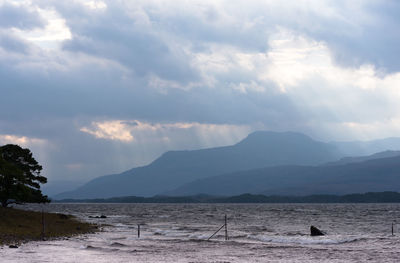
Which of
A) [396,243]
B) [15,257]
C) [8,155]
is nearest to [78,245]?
[15,257]

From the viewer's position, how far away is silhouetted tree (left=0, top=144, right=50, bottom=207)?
79.5 meters

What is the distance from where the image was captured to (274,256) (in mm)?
47750

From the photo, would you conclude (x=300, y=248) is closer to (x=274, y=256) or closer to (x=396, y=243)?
(x=274, y=256)

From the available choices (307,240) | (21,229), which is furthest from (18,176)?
(307,240)

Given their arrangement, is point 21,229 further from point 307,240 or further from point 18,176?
point 307,240

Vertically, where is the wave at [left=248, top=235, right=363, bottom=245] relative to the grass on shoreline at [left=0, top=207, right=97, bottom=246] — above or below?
below

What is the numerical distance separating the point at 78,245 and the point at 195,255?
49.4ft

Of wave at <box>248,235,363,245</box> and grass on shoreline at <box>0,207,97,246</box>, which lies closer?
grass on shoreline at <box>0,207,97,246</box>

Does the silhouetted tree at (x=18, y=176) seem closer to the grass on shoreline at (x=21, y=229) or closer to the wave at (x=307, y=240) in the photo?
the grass on shoreline at (x=21, y=229)

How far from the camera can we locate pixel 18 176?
8056 centimetres

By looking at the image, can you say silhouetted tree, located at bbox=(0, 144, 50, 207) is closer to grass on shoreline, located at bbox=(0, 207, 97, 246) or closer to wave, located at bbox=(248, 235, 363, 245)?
grass on shoreline, located at bbox=(0, 207, 97, 246)

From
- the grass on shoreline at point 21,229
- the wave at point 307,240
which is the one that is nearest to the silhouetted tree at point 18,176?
the grass on shoreline at point 21,229

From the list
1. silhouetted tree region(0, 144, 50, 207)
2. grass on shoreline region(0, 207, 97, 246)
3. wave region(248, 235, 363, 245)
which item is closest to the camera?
grass on shoreline region(0, 207, 97, 246)

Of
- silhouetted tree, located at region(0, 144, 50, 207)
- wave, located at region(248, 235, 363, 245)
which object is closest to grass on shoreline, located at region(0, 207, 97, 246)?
silhouetted tree, located at region(0, 144, 50, 207)
